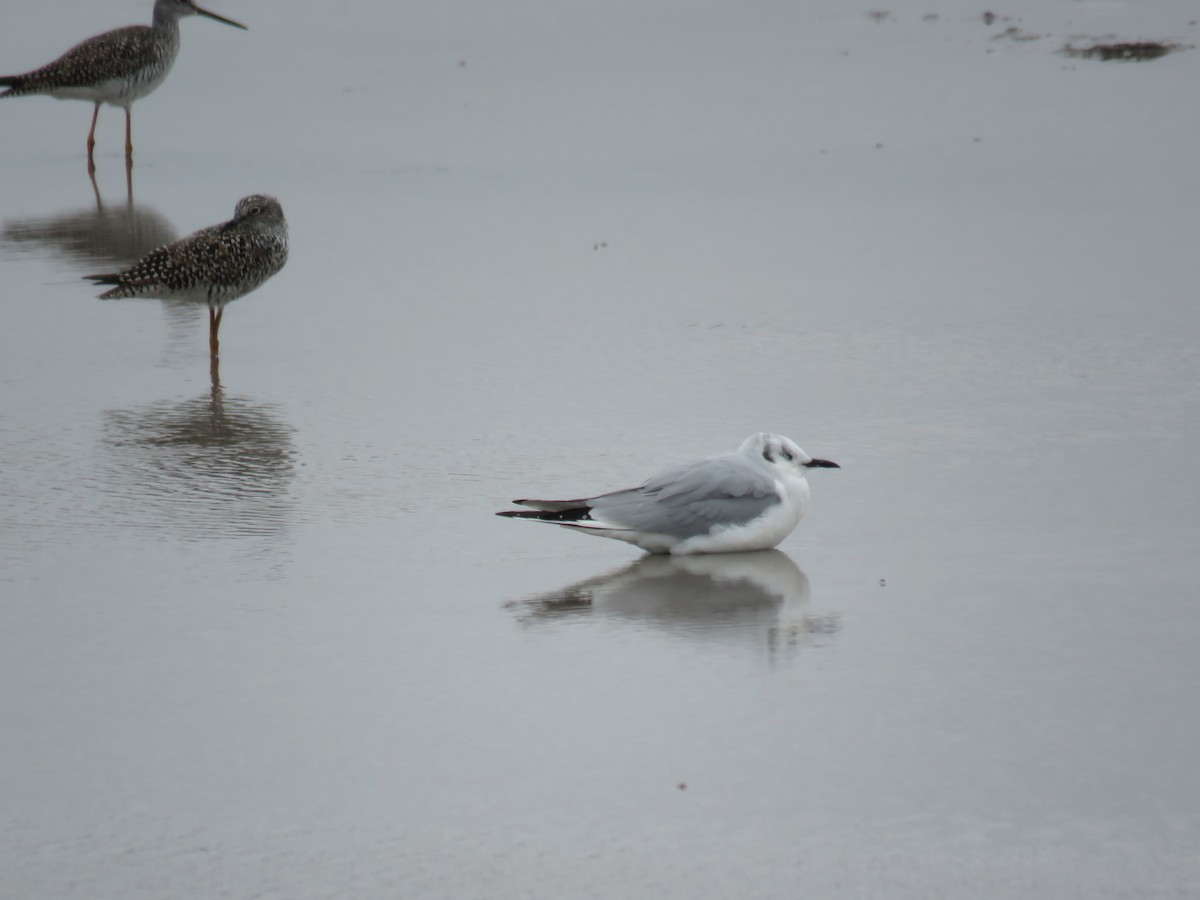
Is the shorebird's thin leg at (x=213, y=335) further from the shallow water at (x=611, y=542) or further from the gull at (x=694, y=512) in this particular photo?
the gull at (x=694, y=512)

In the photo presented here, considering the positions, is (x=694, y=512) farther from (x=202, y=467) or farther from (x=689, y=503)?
(x=202, y=467)

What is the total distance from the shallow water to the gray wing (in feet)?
0.52

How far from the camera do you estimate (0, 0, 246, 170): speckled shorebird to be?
13.9 metres

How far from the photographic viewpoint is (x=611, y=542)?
6043 millimetres

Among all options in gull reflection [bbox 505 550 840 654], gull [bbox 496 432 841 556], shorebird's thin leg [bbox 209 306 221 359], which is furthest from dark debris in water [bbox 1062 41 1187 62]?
gull reflection [bbox 505 550 840 654]

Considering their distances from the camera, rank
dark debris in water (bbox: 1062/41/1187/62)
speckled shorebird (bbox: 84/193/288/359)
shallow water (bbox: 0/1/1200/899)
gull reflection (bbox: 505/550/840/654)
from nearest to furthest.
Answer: shallow water (bbox: 0/1/1200/899), gull reflection (bbox: 505/550/840/654), speckled shorebird (bbox: 84/193/288/359), dark debris in water (bbox: 1062/41/1187/62)

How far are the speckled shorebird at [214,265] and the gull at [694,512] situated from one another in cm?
329

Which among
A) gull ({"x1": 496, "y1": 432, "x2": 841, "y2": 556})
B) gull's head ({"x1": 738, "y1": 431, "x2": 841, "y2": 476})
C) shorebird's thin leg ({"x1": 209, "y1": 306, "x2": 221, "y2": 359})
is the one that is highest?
shorebird's thin leg ({"x1": 209, "y1": 306, "x2": 221, "y2": 359})

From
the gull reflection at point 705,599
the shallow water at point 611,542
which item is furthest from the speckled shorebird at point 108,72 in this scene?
the gull reflection at point 705,599

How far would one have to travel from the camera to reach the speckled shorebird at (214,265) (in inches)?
334

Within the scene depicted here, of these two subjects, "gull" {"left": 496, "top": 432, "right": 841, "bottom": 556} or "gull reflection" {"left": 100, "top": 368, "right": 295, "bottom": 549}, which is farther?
"gull reflection" {"left": 100, "top": 368, "right": 295, "bottom": 549}

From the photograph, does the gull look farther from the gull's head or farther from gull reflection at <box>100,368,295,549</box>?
gull reflection at <box>100,368,295,549</box>

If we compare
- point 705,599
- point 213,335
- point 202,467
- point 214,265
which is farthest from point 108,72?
point 705,599

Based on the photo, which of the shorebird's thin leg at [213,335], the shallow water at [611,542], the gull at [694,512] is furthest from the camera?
the shorebird's thin leg at [213,335]
